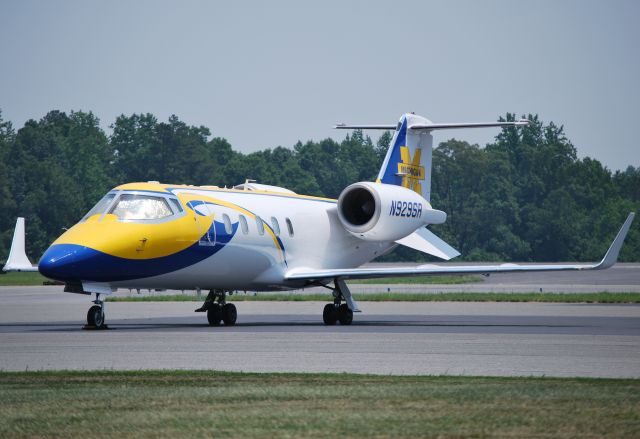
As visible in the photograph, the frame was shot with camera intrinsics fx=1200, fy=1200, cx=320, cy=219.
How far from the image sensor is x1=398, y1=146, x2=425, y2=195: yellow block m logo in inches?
1345

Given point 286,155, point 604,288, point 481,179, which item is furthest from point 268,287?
point 286,155

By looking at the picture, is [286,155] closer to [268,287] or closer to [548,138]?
[548,138]

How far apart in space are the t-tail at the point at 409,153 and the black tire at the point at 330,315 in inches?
226

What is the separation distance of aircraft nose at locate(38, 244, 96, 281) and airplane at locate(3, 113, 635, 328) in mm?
20

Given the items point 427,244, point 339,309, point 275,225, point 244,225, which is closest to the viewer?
point 244,225

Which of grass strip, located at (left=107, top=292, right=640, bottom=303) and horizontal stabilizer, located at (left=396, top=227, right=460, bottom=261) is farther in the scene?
grass strip, located at (left=107, top=292, right=640, bottom=303)

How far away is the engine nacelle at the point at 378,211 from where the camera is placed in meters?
30.8

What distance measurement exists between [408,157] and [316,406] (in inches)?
908

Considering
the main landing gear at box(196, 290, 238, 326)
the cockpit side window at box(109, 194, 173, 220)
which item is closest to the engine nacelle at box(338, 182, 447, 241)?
the main landing gear at box(196, 290, 238, 326)

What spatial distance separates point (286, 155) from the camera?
147m

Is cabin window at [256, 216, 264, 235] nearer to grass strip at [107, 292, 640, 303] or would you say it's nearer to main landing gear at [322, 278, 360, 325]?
main landing gear at [322, 278, 360, 325]

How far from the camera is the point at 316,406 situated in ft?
38.6

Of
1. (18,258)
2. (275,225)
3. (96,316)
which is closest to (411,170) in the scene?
(275,225)

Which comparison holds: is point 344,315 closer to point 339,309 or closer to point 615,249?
point 339,309
